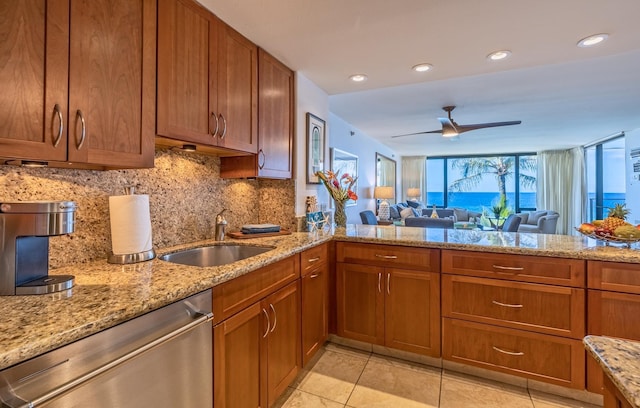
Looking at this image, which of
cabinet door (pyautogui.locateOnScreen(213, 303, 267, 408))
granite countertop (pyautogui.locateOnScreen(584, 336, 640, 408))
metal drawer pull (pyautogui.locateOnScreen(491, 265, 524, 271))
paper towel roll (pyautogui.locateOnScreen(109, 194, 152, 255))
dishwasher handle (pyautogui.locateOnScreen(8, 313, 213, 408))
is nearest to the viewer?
granite countertop (pyautogui.locateOnScreen(584, 336, 640, 408))

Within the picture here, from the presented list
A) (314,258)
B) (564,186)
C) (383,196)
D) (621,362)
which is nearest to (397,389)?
(314,258)

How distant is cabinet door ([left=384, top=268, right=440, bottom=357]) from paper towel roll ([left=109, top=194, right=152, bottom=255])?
1569 millimetres

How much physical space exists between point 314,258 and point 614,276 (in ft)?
5.52

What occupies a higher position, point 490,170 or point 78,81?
point 490,170

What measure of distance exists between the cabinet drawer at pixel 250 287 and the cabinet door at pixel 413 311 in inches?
30.8

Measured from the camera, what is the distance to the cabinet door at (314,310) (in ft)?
6.42

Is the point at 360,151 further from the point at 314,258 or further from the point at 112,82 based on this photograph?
the point at 112,82

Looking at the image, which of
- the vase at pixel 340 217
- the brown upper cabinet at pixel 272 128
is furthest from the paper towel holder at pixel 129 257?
the vase at pixel 340 217

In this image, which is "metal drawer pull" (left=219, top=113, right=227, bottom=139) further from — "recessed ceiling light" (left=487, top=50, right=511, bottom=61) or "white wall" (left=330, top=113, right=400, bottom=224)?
"white wall" (left=330, top=113, right=400, bottom=224)

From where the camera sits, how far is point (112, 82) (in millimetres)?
1230

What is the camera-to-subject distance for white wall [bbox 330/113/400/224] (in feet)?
16.2

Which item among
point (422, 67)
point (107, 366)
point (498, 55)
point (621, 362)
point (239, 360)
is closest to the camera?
point (621, 362)

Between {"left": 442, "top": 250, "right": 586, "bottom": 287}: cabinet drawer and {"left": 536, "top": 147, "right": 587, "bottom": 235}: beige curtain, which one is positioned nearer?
{"left": 442, "top": 250, "right": 586, "bottom": 287}: cabinet drawer

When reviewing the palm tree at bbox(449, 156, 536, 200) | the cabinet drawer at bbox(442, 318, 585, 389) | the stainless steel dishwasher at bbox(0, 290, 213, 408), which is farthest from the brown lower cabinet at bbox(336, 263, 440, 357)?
the palm tree at bbox(449, 156, 536, 200)
